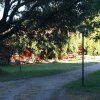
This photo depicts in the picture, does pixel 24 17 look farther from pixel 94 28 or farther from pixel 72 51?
pixel 72 51

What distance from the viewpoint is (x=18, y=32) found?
30.2 meters

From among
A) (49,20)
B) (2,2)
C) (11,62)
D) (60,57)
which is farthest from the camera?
(60,57)

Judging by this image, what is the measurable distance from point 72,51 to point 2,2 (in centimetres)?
4729

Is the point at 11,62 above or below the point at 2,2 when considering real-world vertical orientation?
below

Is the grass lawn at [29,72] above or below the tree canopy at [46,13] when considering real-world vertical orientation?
below

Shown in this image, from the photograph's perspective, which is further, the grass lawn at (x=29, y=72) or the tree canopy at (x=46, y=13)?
the grass lawn at (x=29, y=72)

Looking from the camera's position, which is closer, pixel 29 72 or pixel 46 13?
pixel 46 13

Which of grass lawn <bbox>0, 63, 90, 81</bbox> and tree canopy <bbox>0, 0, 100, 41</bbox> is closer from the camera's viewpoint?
tree canopy <bbox>0, 0, 100, 41</bbox>

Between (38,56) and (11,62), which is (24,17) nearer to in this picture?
(11,62)

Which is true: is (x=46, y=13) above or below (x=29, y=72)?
above

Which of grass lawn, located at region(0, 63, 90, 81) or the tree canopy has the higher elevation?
the tree canopy

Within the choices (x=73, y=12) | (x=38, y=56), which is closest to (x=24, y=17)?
(x=73, y=12)

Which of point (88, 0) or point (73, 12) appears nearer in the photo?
point (88, 0)

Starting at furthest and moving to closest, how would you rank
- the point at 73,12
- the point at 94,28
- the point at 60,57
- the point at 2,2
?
the point at 60,57 → the point at 94,28 → the point at 2,2 → the point at 73,12
